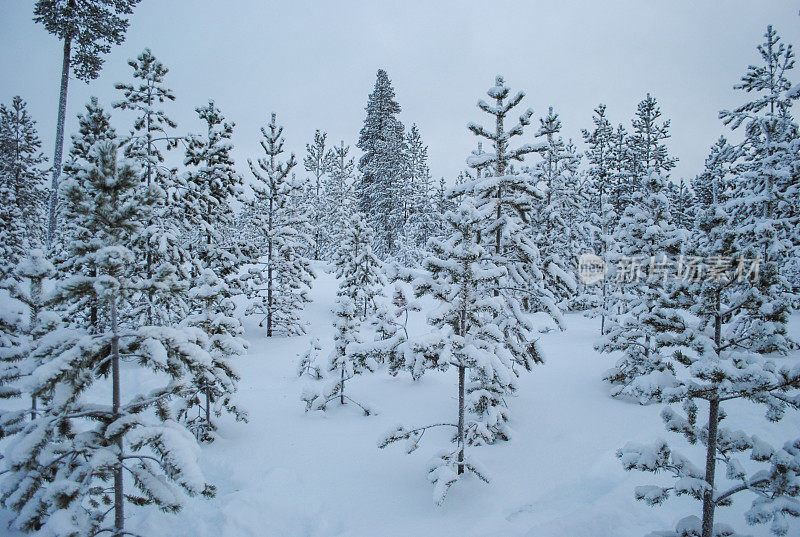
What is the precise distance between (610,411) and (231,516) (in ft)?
28.6

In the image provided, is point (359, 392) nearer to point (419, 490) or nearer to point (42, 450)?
point (419, 490)

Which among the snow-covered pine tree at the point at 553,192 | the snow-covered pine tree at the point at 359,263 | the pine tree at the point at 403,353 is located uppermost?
the snow-covered pine tree at the point at 553,192

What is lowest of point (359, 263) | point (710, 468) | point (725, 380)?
point (710, 468)

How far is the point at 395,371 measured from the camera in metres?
6.69

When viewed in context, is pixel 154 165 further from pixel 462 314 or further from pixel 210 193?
pixel 462 314

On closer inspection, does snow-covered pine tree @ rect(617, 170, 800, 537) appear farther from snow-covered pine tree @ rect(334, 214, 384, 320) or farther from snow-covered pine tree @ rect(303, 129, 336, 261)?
snow-covered pine tree @ rect(303, 129, 336, 261)

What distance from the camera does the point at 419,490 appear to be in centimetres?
692

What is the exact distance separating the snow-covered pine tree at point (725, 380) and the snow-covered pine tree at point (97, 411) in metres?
5.20

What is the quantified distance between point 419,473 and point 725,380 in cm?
526

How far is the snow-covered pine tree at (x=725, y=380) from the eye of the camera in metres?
4.05

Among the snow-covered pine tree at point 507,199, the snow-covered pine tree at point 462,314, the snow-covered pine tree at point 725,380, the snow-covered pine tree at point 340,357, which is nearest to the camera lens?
the snow-covered pine tree at point 725,380

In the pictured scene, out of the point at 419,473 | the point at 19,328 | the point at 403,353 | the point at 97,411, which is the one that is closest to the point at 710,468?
the point at 403,353

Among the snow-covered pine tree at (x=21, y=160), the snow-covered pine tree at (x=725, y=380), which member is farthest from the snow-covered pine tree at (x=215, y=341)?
the snow-covered pine tree at (x=21, y=160)

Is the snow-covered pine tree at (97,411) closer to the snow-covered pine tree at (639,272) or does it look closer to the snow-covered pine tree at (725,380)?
the snow-covered pine tree at (725,380)
